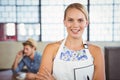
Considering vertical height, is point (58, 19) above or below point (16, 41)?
above

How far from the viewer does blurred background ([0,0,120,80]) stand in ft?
11.8

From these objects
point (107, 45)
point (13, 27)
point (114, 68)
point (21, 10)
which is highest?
point (21, 10)

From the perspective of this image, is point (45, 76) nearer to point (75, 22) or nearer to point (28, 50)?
point (75, 22)

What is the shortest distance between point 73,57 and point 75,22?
0.36ft

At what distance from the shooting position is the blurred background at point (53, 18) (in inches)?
141

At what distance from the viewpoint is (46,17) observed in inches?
145

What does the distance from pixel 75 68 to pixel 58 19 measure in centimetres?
297

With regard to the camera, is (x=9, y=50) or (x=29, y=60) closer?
(x=29, y=60)

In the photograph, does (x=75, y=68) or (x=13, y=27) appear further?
(x=13, y=27)

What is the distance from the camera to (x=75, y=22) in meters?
0.71

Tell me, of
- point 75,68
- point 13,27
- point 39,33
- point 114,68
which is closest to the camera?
point 75,68

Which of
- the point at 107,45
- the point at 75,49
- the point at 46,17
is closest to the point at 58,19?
the point at 46,17

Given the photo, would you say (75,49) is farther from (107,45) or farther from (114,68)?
(107,45)

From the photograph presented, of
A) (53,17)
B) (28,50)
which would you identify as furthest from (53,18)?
(28,50)
